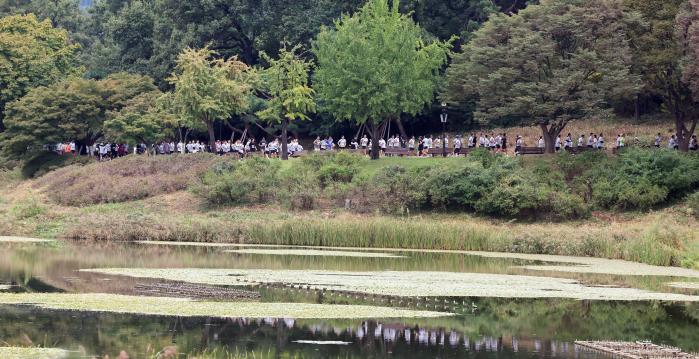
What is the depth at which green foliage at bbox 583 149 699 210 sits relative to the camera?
65.1 m

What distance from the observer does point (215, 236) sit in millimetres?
58469

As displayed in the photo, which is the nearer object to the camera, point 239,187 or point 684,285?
point 684,285

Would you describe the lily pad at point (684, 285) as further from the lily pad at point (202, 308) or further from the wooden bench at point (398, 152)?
the wooden bench at point (398, 152)

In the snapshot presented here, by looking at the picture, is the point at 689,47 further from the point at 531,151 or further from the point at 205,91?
the point at 205,91

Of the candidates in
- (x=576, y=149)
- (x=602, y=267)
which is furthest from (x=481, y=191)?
(x=602, y=267)

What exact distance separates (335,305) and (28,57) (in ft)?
235

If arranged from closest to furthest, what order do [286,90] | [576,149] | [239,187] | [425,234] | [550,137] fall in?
[425,234], [239,187], [550,137], [576,149], [286,90]

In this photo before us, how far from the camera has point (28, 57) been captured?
99.1 meters

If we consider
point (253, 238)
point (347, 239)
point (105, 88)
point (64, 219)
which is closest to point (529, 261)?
point (347, 239)

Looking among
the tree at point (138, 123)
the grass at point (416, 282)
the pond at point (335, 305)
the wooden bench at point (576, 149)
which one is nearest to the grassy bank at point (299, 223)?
the tree at point (138, 123)

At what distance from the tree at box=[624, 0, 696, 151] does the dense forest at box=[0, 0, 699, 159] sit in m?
0.10

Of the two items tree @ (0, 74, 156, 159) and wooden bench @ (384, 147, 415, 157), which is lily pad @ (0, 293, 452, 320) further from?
tree @ (0, 74, 156, 159)

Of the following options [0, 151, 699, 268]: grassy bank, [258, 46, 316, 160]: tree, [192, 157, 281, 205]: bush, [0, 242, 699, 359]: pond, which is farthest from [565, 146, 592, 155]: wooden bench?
[0, 242, 699, 359]: pond

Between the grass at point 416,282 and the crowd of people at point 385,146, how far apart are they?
1357 inches
